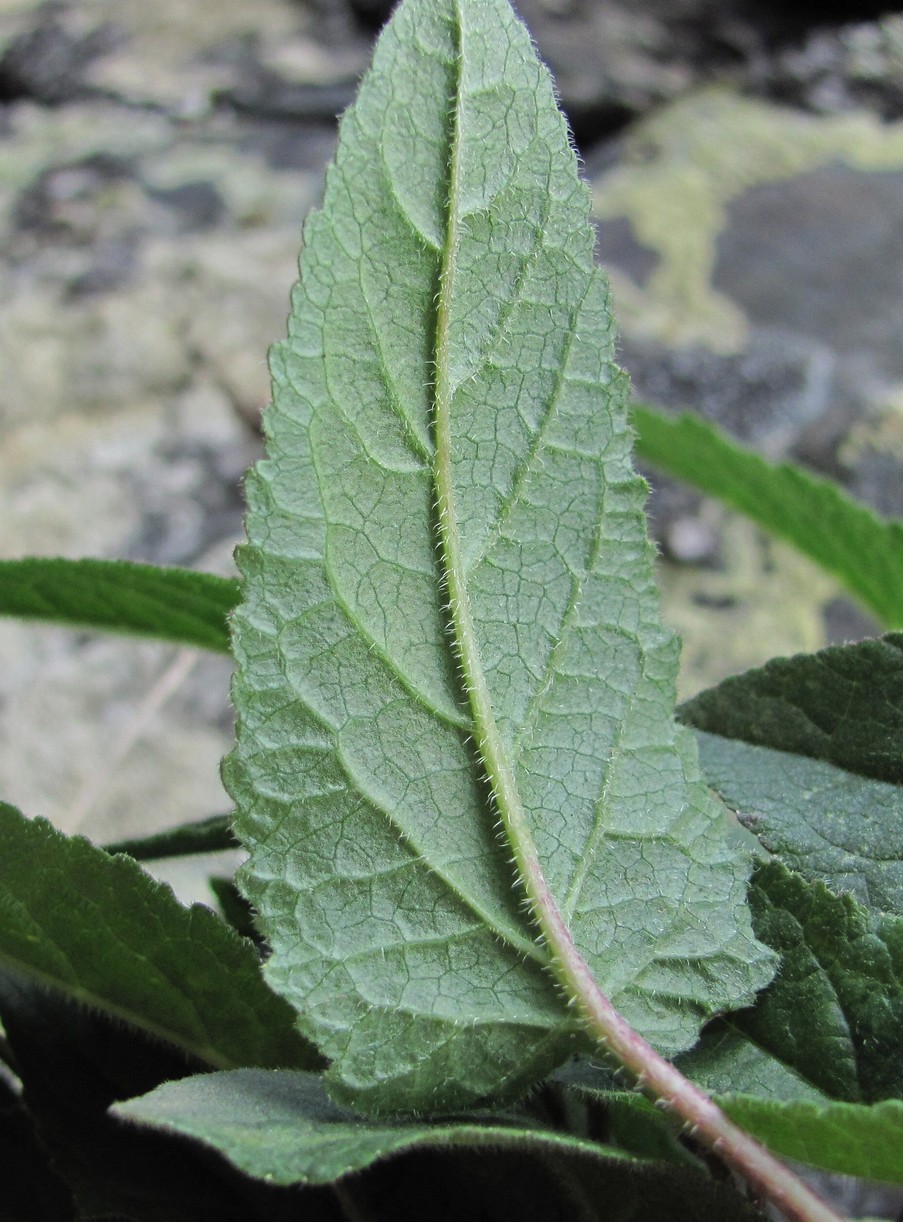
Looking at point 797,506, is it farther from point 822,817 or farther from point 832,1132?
point 832,1132

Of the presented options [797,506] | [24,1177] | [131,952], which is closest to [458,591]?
[131,952]

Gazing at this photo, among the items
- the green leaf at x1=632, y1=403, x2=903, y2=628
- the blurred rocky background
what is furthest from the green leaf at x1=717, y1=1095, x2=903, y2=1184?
the blurred rocky background

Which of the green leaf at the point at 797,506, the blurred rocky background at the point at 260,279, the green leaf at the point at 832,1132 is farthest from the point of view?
the blurred rocky background at the point at 260,279

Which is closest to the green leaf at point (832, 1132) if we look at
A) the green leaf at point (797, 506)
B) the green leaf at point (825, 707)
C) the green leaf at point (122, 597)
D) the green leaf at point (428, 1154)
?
the green leaf at point (428, 1154)

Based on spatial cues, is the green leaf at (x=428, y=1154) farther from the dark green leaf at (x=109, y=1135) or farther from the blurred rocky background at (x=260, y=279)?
the blurred rocky background at (x=260, y=279)

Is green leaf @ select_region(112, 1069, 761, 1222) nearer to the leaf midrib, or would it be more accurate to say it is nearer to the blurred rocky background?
the leaf midrib

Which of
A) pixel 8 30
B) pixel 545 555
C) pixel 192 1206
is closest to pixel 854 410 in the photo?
pixel 545 555
